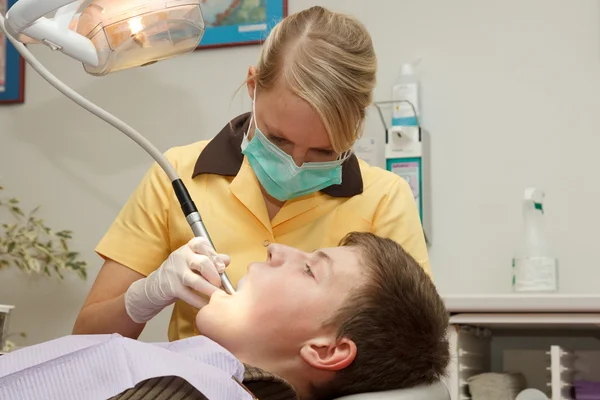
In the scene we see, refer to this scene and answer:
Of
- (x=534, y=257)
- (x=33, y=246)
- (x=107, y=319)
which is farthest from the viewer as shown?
(x=33, y=246)

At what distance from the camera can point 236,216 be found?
1681 millimetres

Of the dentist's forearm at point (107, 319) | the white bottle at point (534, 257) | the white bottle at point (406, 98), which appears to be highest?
the white bottle at point (406, 98)

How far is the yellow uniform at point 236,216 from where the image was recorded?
5.39ft

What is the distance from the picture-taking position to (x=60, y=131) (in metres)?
2.89

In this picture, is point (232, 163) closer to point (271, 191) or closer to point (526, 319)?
point (271, 191)

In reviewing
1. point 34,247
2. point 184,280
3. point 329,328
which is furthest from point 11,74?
point 329,328

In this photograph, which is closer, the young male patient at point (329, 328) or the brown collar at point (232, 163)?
the young male patient at point (329, 328)

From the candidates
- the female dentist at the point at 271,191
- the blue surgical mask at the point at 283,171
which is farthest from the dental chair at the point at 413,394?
the blue surgical mask at the point at 283,171

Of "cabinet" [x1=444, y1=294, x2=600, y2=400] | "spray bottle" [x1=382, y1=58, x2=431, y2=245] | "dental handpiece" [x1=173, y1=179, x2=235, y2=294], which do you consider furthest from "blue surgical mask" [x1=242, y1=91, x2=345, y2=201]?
"spray bottle" [x1=382, y1=58, x2=431, y2=245]

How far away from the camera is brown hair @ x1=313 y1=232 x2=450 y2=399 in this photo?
1240 mm

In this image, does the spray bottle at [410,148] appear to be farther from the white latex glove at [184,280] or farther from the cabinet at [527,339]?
the white latex glove at [184,280]

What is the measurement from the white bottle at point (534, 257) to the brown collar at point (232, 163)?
0.71m

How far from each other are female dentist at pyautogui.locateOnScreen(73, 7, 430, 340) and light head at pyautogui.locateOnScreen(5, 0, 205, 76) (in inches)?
10.1

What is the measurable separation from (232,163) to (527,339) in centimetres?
113
